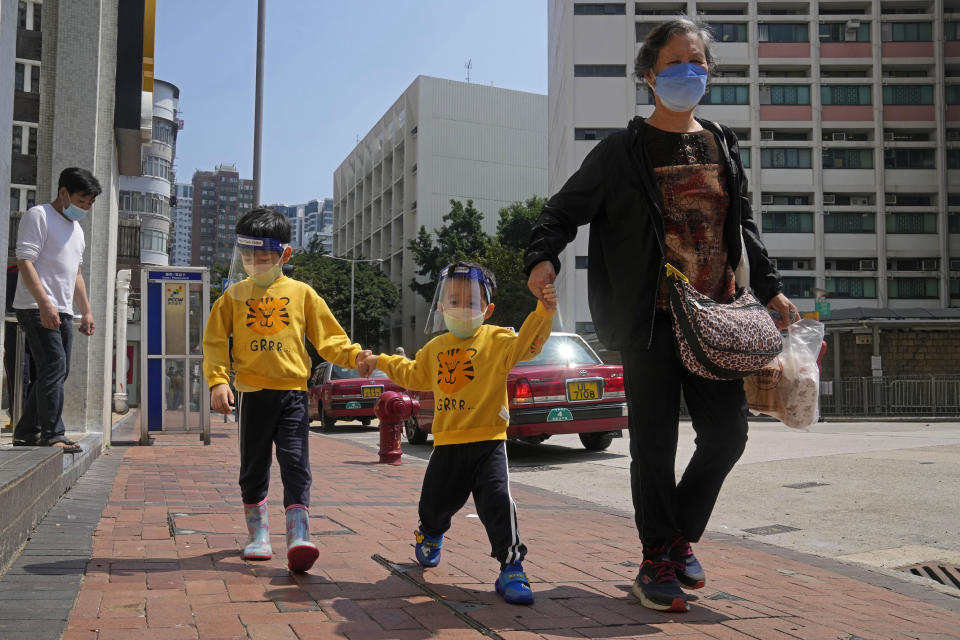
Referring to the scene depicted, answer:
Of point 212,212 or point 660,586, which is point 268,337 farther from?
point 212,212

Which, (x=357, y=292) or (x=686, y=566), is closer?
(x=686, y=566)

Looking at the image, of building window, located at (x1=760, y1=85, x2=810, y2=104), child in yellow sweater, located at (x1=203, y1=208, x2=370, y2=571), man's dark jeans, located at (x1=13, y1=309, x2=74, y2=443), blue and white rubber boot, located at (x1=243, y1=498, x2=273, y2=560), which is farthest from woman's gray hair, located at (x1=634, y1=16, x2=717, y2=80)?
building window, located at (x1=760, y1=85, x2=810, y2=104)

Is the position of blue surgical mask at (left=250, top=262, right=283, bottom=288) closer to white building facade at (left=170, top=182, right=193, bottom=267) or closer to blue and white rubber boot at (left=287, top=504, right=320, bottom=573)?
blue and white rubber boot at (left=287, top=504, right=320, bottom=573)

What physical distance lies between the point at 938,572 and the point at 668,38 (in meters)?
3.04

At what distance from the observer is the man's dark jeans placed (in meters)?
5.76

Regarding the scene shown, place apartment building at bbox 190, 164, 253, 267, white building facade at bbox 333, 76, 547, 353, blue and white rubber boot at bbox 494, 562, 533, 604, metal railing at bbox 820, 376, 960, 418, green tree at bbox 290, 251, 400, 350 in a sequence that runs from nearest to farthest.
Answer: blue and white rubber boot at bbox 494, 562, 533, 604, metal railing at bbox 820, 376, 960, 418, green tree at bbox 290, 251, 400, 350, white building facade at bbox 333, 76, 547, 353, apartment building at bbox 190, 164, 253, 267

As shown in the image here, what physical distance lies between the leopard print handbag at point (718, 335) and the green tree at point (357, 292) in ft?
198

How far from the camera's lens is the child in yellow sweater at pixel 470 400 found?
12.1 ft

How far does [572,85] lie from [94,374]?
165 feet

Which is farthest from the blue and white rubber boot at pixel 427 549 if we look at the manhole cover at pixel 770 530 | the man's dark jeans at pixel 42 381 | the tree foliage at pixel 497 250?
the tree foliage at pixel 497 250

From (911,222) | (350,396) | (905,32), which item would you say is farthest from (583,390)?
(905,32)

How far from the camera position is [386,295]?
69.5m

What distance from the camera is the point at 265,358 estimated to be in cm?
416

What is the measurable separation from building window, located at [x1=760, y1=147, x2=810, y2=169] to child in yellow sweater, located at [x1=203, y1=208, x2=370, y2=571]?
57.7 metres
